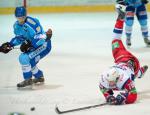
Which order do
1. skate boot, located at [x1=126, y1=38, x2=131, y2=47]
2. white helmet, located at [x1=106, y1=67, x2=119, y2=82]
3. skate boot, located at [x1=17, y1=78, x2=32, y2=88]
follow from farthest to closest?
1. skate boot, located at [x1=126, y1=38, x2=131, y2=47]
2. skate boot, located at [x1=17, y1=78, x2=32, y2=88]
3. white helmet, located at [x1=106, y1=67, x2=119, y2=82]

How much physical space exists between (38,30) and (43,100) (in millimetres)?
838

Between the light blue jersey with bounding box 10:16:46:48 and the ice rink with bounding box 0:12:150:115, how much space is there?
501mm

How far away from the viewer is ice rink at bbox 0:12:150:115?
446 centimetres

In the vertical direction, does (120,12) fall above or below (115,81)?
above

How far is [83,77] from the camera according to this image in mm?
5762

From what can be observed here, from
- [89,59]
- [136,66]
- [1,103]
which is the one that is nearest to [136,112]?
[136,66]

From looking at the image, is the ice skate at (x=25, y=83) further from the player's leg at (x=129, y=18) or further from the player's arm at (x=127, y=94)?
the player's leg at (x=129, y=18)

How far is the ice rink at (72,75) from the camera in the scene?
446cm

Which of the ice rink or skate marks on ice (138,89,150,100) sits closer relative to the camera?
the ice rink

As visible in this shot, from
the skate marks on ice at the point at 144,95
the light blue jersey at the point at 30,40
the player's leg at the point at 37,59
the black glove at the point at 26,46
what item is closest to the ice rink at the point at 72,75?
the skate marks on ice at the point at 144,95

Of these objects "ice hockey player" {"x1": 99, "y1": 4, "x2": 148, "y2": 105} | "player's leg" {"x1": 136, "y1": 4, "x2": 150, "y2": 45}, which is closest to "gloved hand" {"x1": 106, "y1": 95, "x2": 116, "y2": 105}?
"ice hockey player" {"x1": 99, "y1": 4, "x2": 148, "y2": 105}

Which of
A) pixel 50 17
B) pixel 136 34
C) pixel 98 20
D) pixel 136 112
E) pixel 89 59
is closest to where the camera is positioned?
pixel 136 112

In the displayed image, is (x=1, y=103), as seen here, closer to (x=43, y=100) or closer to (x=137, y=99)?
(x=43, y=100)

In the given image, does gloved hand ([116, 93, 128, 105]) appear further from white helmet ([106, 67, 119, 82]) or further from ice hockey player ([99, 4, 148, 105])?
white helmet ([106, 67, 119, 82])
